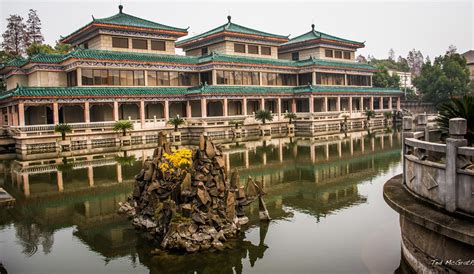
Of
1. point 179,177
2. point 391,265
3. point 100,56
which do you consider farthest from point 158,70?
point 391,265

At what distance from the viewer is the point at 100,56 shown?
43.7 metres

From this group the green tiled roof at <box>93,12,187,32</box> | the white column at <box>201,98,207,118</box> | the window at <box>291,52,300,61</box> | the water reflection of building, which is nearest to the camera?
the water reflection of building

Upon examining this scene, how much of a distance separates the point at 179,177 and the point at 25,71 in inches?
1586

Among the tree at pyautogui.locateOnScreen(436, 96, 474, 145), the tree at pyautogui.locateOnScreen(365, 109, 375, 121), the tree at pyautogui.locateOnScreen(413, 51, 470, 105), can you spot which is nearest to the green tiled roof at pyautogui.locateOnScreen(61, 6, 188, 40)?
the tree at pyautogui.locateOnScreen(365, 109, 375, 121)

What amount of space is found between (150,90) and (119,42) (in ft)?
21.2

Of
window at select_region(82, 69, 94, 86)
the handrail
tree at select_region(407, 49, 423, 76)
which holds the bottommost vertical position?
the handrail

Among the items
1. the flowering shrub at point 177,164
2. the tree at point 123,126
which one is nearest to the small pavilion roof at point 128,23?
the tree at point 123,126

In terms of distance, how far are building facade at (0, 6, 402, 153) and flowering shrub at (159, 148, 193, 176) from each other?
26591 millimetres

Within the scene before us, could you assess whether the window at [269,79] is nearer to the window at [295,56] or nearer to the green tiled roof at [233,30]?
the green tiled roof at [233,30]

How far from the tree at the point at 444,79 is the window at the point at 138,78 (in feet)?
175

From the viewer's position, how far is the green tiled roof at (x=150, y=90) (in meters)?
38.5

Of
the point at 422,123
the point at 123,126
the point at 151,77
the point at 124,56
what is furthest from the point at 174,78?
the point at 422,123

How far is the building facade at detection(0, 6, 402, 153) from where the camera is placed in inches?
1674

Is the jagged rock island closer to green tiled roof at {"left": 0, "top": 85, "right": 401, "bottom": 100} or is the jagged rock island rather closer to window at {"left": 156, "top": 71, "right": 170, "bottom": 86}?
green tiled roof at {"left": 0, "top": 85, "right": 401, "bottom": 100}
